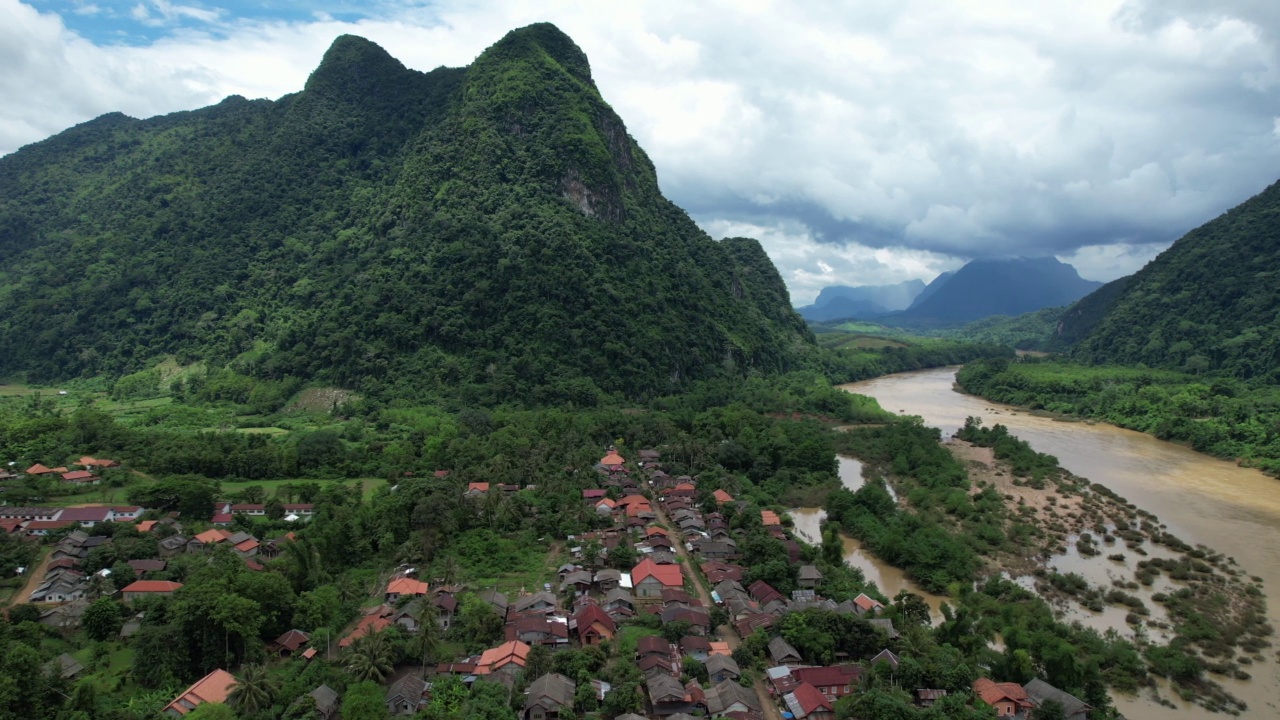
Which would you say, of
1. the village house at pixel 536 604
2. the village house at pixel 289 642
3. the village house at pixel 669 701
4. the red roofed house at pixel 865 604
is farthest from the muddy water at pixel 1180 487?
the village house at pixel 289 642

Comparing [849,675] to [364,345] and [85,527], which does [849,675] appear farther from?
[364,345]

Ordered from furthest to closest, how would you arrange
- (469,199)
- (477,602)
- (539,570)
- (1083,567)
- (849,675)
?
1. (469,199)
2. (1083,567)
3. (539,570)
4. (477,602)
5. (849,675)

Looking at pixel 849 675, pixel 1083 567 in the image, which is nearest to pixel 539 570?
pixel 849 675

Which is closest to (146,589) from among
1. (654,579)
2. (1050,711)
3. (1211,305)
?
(654,579)

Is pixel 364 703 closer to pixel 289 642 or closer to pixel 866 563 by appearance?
pixel 289 642

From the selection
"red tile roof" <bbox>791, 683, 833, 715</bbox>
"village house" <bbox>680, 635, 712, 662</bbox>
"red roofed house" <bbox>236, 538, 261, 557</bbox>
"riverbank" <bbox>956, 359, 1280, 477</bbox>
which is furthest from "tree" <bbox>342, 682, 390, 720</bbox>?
"riverbank" <bbox>956, 359, 1280, 477</bbox>

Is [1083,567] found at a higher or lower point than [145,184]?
lower
